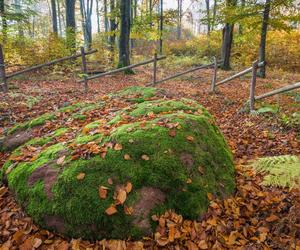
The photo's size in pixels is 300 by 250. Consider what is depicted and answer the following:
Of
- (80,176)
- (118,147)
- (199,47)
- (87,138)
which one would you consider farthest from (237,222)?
(199,47)

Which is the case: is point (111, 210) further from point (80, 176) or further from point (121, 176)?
point (80, 176)

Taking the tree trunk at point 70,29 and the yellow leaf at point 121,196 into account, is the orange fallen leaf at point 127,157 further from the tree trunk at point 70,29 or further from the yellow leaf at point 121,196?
the tree trunk at point 70,29

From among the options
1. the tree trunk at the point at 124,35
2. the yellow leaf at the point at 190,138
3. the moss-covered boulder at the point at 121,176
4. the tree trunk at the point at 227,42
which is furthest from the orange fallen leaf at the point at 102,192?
the tree trunk at the point at 227,42

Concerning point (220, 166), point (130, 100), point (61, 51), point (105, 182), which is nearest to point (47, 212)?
point (105, 182)

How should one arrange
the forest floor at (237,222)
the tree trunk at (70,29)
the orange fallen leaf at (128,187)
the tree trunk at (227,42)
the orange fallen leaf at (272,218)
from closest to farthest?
1. the forest floor at (237,222)
2. the orange fallen leaf at (128,187)
3. the orange fallen leaf at (272,218)
4. the tree trunk at (227,42)
5. the tree trunk at (70,29)

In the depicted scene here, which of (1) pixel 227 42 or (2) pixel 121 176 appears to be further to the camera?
(1) pixel 227 42

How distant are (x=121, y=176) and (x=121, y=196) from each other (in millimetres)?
244

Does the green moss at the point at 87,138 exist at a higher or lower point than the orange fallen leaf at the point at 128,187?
higher

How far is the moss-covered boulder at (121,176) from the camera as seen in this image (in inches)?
105

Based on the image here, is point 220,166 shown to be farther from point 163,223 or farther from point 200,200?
point 163,223

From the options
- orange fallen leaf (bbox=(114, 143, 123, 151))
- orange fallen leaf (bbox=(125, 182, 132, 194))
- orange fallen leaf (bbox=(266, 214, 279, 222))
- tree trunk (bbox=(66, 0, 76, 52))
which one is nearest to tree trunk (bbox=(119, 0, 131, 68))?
tree trunk (bbox=(66, 0, 76, 52))

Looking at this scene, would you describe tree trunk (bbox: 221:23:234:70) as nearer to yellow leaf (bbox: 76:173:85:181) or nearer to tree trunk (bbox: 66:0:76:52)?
tree trunk (bbox: 66:0:76:52)

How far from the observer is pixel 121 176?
9.55ft

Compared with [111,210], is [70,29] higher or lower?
higher
